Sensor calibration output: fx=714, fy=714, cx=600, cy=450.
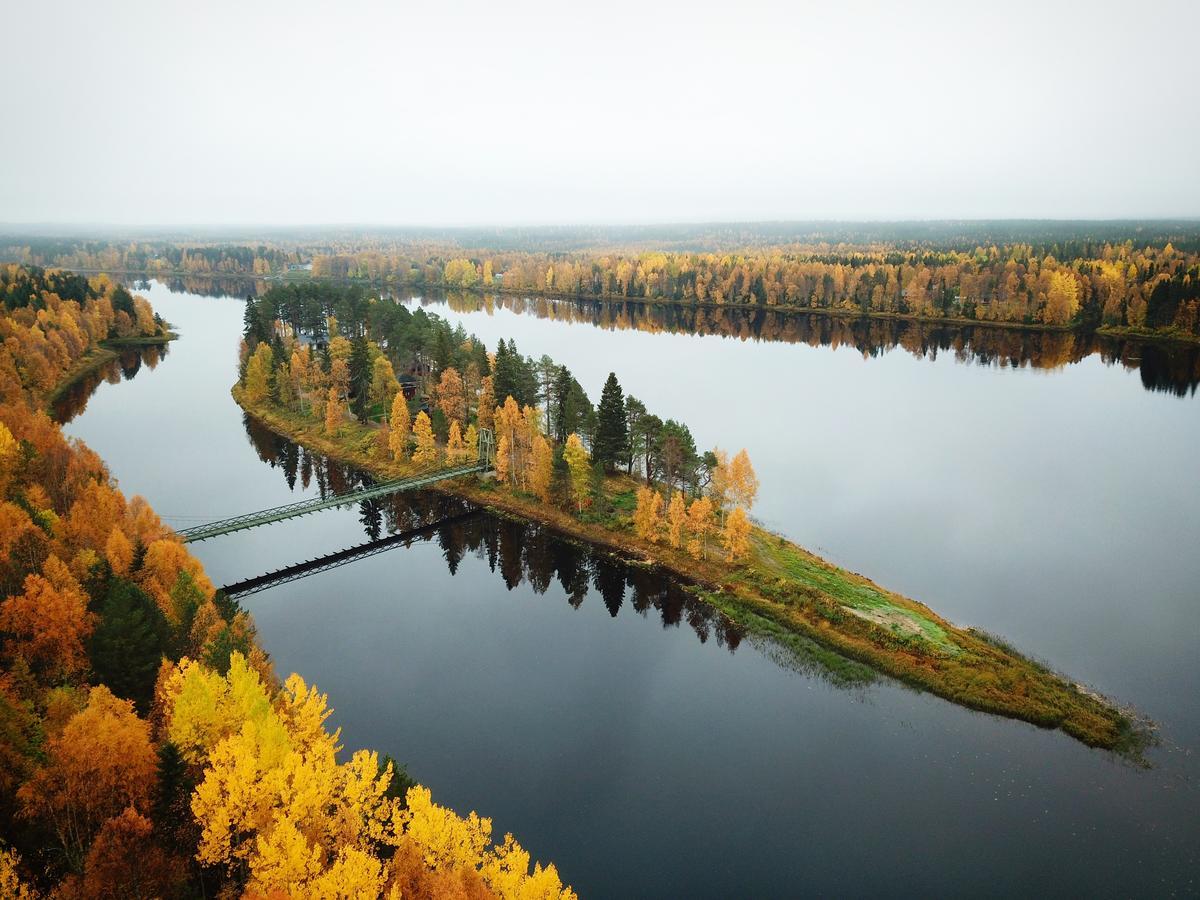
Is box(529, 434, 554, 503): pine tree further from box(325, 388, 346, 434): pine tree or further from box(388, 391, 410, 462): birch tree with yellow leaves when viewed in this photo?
box(325, 388, 346, 434): pine tree

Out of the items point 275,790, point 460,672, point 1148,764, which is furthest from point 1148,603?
point 275,790

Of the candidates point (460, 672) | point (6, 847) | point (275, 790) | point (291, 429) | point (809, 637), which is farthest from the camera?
point (291, 429)

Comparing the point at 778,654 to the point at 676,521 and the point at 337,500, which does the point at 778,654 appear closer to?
the point at 676,521

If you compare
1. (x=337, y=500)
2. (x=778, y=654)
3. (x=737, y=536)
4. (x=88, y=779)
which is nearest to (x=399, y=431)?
(x=337, y=500)

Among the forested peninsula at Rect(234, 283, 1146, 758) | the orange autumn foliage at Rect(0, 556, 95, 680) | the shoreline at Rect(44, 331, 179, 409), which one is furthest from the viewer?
the shoreline at Rect(44, 331, 179, 409)

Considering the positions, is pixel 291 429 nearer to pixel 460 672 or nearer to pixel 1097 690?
pixel 460 672

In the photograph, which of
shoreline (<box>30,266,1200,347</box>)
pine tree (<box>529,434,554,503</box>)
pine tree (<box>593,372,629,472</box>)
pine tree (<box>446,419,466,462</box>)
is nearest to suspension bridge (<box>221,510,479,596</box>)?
pine tree (<box>529,434,554,503</box>)
